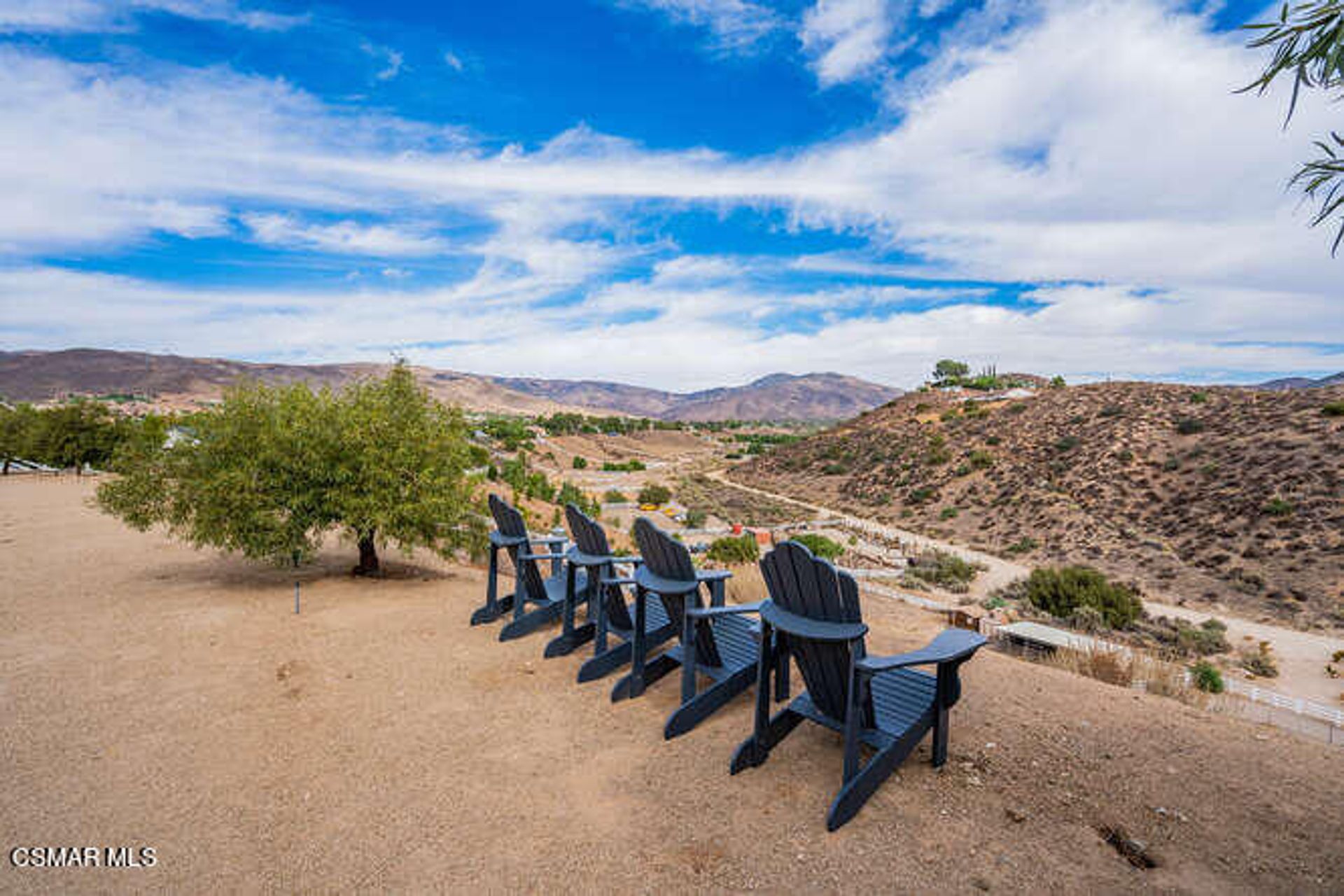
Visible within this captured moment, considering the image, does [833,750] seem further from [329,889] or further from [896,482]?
[896,482]

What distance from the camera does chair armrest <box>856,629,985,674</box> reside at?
10.2ft

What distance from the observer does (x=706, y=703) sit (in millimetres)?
4352

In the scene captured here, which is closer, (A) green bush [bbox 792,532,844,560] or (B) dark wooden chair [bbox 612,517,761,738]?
(B) dark wooden chair [bbox 612,517,761,738]

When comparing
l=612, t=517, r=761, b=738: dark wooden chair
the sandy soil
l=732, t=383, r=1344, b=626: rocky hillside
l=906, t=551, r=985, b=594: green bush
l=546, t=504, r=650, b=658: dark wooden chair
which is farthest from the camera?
l=732, t=383, r=1344, b=626: rocky hillside

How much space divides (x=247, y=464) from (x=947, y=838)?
8678 millimetres

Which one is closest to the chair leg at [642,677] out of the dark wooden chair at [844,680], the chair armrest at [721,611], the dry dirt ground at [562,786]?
the dry dirt ground at [562,786]

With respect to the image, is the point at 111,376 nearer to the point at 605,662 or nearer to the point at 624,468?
the point at 624,468

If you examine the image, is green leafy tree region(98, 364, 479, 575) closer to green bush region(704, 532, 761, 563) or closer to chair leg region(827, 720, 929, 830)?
chair leg region(827, 720, 929, 830)

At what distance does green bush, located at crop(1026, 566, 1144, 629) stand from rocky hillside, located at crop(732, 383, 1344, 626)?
5.63 m

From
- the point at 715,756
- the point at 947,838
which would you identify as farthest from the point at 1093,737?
the point at 715,756

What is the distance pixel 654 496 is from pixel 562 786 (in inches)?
1387

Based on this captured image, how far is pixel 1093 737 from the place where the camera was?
13.6 feet

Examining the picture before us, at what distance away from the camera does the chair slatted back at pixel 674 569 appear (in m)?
4.41

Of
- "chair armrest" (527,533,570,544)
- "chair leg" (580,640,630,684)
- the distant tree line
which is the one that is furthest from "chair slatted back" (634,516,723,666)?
the distant tree line
